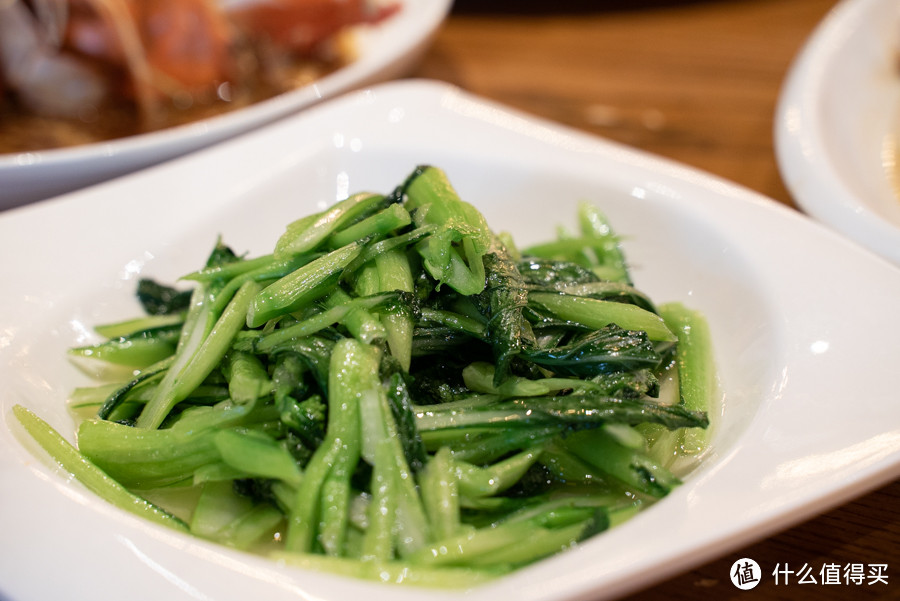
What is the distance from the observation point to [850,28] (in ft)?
9.73

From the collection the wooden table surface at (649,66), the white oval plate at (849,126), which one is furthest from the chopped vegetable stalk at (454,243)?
the wooden table surface at (649,66)

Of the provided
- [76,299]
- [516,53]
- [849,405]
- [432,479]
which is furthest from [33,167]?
[516,53]

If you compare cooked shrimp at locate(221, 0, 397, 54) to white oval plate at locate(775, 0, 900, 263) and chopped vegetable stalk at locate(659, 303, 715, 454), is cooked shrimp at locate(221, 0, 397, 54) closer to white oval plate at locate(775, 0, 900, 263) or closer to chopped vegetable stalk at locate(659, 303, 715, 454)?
white oval plate at locate(775, 0, 900, 263)

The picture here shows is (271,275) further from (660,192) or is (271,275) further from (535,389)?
(660,192)

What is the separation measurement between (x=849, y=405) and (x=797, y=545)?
0.31 m

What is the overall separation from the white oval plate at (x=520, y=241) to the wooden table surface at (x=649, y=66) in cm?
90

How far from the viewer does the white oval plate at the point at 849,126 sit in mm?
1938

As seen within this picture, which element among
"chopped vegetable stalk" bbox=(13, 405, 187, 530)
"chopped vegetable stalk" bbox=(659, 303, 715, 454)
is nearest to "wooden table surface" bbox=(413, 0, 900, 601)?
"chopped vegetable stalk" bbox=(659, 303, 715, 454)

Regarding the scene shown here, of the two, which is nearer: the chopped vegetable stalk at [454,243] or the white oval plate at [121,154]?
the chopped vegetable stalk at [454,243]

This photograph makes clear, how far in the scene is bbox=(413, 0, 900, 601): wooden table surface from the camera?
3.02 metres

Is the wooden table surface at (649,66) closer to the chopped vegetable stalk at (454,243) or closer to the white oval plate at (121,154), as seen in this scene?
the white oval plate at (121,154)

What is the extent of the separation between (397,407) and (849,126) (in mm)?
2364

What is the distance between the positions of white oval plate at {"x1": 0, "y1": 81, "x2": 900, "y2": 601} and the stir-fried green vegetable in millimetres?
101

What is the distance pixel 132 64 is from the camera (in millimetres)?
3064
